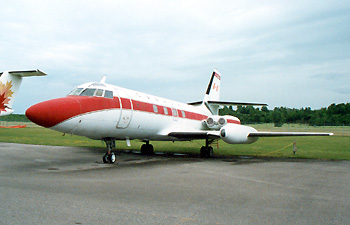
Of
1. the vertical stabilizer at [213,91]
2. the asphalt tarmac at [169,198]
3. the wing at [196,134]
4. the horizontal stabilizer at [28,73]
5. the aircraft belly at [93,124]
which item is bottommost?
the asphalt tarmac at [169,198]

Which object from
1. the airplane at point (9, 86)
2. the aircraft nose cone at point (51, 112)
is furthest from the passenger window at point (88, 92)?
the airplane at point (9, 86)

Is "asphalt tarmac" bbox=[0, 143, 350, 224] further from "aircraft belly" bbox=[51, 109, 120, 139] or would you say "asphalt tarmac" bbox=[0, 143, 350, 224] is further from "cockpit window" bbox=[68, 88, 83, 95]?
"cockpit window" bbox=[68, 88, 83, 95]

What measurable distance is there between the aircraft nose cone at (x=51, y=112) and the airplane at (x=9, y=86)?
51.2 feet

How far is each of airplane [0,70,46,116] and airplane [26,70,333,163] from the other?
43.9ft

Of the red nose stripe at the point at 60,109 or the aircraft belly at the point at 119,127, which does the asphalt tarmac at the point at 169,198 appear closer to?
the red nose stripe at the point at 60,109

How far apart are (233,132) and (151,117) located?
4.13m

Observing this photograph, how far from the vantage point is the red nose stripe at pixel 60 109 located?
9508mm

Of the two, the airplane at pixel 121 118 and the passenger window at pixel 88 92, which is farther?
the passenger window at pixel 88 92

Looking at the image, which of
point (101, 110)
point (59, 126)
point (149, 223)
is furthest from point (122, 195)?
point (101, 110)

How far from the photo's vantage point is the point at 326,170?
1116 cm

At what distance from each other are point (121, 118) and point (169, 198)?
22.4 feet

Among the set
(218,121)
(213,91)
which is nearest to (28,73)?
(213,91)

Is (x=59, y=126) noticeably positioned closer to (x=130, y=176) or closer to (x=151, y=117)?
(x=130, y=176)

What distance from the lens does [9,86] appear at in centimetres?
2441
